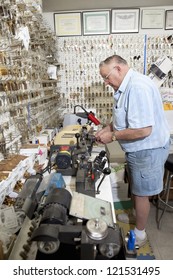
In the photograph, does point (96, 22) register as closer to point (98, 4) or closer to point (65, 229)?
point (98, 4)

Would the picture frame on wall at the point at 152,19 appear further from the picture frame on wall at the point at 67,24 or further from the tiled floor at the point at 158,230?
the tiled floor at the point at 158,230

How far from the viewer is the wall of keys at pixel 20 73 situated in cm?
137

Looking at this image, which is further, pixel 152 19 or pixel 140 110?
pixel 152 19

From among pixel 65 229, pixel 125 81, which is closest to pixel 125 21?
pixel 125 81

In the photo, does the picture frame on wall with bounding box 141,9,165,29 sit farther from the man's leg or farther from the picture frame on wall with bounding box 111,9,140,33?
the man's leg

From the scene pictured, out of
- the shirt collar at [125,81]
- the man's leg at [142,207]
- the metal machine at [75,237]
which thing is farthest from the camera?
the man's leg at [142,207]

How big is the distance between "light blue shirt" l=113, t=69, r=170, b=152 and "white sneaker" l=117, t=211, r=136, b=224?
94cm

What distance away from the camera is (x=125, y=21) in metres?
2.89

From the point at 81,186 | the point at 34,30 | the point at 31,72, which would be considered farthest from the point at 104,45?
the point at 81,186

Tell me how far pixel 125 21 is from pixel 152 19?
1.23 ft

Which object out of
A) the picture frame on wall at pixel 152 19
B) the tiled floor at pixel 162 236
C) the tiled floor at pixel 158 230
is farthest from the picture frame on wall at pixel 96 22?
the tiled floor at pixel 162 236

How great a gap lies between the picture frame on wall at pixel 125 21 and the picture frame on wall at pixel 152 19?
10cm

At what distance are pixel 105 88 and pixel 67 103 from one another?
60cm
